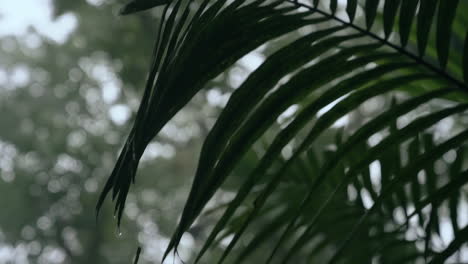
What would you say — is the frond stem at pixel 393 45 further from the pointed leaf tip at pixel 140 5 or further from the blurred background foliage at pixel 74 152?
the blurred background foliage at pixel 74 152

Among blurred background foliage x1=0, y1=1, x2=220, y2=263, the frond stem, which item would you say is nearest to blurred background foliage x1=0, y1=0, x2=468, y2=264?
blurred background foliage x1=0, y1=1, x2=220, y2=263

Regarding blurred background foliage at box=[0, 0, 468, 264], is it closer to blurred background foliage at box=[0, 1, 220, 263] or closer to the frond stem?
blurred background foliage at box=[0, 1, 220, 263]

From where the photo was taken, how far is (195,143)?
→ 7969 millimetres

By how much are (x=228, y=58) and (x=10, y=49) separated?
8.69 metres

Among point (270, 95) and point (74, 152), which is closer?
point (270, 95)

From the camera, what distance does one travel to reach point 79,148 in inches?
267

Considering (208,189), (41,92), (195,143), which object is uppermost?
(208,189)

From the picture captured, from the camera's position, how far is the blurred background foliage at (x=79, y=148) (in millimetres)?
6004

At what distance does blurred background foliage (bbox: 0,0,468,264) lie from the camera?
6.00 m

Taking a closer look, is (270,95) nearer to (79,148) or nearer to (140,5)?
(140,5)

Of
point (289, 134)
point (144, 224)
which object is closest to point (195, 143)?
point (144, 224)

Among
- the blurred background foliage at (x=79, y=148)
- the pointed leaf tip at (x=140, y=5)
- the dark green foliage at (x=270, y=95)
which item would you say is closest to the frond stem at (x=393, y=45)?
the dark green foliage at (x=270, y=95)

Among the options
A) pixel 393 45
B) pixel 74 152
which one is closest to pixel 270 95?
pixel 393 45

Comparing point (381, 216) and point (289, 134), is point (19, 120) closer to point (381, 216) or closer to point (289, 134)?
point (381, 216)
